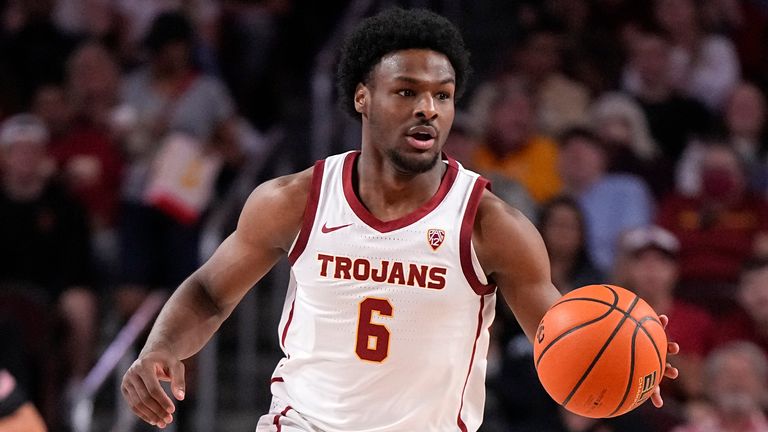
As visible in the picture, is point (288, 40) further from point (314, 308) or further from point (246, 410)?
point (314, 308)

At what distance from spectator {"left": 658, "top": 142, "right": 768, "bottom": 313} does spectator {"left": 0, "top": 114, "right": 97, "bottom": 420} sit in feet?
12.9

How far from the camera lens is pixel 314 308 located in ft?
15.2

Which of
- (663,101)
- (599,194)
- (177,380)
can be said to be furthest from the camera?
(663,101)

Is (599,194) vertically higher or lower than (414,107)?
lower

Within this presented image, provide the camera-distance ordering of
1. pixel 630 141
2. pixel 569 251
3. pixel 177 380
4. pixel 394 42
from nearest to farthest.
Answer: pixel 177 380
pixel 394 42
pixel 569 251
pixel 630 141

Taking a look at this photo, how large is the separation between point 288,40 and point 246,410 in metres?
3.65

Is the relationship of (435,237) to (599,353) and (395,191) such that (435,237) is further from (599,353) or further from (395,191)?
(599,353)

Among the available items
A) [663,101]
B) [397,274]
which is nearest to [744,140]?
[663,101]

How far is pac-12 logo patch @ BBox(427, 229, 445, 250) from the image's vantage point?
4500mm

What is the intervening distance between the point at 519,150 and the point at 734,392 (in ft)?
9.40

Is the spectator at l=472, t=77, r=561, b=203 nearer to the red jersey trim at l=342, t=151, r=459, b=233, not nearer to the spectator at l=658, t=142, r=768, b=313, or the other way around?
the spectator at l=658, t=142, r=768, b=313

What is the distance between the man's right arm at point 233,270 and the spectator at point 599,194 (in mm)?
4159

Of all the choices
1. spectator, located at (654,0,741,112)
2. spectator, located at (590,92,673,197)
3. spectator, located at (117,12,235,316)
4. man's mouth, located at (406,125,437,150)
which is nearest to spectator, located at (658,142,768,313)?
spectator, located at (590,92,673,197)

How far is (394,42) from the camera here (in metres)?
4.61
